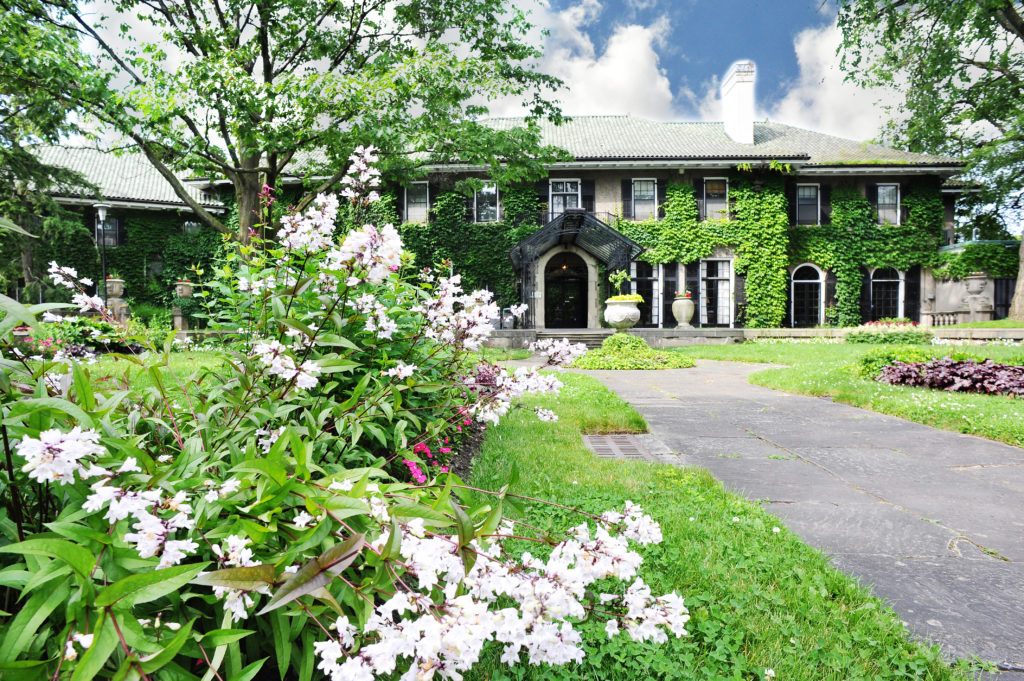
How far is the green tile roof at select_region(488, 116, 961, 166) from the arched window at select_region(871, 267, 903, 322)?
4.15 metres

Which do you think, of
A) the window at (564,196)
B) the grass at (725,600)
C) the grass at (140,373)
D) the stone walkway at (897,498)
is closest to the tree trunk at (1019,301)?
the window at (564,196)

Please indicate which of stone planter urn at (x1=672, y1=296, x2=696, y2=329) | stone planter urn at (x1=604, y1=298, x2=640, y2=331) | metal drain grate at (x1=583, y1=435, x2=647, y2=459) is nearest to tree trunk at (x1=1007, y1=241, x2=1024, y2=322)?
stone planter urn at (x1=672, y1=296, x2=696, y2=329)

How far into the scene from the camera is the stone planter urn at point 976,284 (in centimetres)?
1695

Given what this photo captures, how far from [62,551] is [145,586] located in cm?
14

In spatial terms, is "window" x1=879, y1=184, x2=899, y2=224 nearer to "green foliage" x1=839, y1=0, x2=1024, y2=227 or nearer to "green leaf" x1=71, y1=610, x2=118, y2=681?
"green foliage" x1=839, y1=0, x2=1024, y2=227

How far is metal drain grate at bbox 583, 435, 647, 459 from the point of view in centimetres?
384

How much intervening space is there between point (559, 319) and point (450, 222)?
6.45m

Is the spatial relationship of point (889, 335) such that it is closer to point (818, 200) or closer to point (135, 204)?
point (818, 200)

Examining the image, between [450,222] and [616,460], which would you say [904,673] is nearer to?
[616,460]

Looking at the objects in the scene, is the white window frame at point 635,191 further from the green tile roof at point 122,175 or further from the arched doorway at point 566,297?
the green tile roof at point 122,175

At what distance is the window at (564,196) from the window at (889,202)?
12.0 meters

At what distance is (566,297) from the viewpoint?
875 inches

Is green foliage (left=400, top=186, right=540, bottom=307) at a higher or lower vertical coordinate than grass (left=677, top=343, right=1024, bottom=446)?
higher

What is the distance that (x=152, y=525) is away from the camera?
83cm
